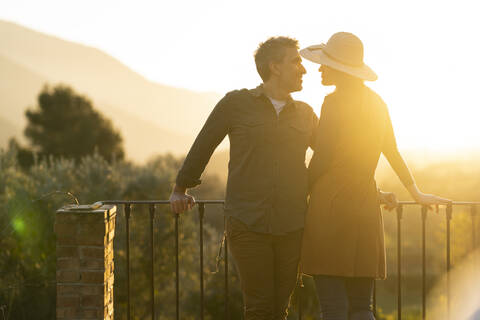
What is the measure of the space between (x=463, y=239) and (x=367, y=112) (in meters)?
23.2

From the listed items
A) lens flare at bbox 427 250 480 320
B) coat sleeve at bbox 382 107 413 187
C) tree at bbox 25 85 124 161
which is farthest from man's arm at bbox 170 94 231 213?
tree at bbox 25 85 124 161

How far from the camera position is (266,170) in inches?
104

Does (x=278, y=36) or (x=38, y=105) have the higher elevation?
(x=38, y=105)

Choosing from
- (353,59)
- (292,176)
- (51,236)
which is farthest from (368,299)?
(51,236)

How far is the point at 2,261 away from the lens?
14.2 meters

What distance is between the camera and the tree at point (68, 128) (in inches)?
1138

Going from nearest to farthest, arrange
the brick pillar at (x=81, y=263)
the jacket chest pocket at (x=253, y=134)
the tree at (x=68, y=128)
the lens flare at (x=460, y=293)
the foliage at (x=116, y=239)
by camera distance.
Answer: the jacket chest pocket at (x=253, y=134), the brick pillar at (x=81, y=263), the lens flare at (x=460, y=293), the foliage at (x=116, y=239), the tree at (x=68, y=128)

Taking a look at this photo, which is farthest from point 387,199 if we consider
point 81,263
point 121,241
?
point 121,241

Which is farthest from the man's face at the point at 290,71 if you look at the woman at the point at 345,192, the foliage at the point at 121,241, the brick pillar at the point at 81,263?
the foliage at the point at 121,241

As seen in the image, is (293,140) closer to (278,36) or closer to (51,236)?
(278,36)

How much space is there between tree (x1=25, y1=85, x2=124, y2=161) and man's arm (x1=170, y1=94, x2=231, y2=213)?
26.6 metres

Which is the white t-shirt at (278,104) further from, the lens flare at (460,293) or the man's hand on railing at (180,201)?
the lens flare at (460,293)

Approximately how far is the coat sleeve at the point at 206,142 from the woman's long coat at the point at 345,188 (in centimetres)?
48

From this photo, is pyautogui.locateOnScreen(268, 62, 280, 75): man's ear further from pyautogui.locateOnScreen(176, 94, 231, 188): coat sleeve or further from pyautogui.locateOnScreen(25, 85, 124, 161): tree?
Result: pyautogui.locateOnScreen(25, 85, 124, 161): tree
